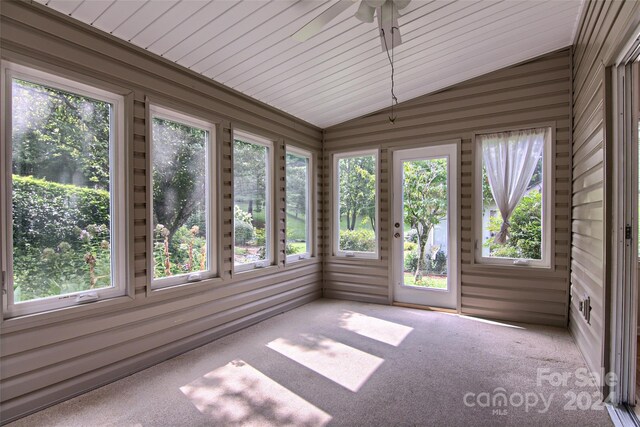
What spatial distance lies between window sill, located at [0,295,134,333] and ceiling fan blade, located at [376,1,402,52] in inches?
112

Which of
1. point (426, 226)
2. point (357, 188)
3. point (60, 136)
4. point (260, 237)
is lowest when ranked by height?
point (260, 237)

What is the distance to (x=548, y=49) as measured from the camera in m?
3.60

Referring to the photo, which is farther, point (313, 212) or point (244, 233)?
point (313, 212)

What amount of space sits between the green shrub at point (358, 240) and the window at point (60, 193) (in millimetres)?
3121

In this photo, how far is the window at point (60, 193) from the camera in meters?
2.05

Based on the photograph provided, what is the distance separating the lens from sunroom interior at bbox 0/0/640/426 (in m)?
2.08

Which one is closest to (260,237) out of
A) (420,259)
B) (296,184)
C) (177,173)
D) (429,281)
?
(296,184)

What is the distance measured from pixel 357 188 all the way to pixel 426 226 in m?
1.16

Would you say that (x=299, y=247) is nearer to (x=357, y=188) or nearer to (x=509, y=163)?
(x=357, y=188)

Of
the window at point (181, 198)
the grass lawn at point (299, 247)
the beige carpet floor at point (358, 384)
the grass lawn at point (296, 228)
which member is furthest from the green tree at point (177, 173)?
the grass lawn at point (299, 247)

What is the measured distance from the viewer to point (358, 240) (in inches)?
193

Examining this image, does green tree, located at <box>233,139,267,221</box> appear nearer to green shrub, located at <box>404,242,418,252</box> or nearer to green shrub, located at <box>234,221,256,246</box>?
green shrub, located at <box>234,221,256,246</box>

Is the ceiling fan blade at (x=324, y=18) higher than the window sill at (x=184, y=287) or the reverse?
higher

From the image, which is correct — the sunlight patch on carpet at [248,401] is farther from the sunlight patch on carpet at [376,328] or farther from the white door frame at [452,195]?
the white door frame at [452,195]
